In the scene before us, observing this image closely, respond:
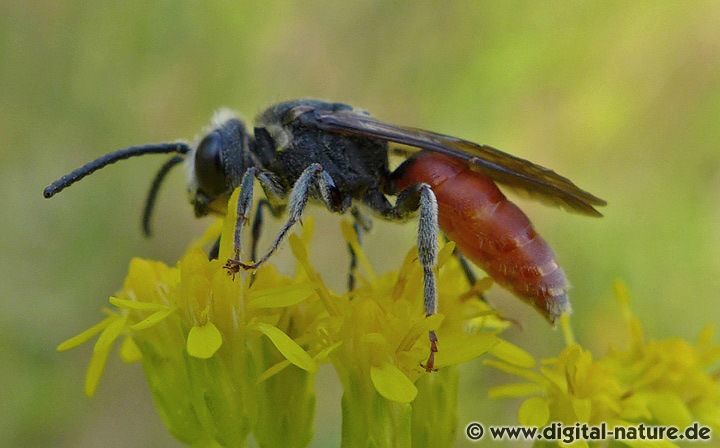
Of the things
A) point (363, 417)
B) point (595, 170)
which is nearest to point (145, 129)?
point (595, 170)

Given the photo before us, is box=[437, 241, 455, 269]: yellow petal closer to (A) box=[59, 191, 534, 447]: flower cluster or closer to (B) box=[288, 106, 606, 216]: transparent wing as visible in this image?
(A) box=[59, 191, 534, 447]: flower cluster

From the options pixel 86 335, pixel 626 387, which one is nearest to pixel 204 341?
pixel 86 335

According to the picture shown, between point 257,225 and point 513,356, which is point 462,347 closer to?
point 513,356

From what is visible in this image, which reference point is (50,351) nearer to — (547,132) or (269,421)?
(269,421)

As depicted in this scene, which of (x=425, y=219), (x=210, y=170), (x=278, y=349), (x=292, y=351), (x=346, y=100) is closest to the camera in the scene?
(x=292, y=351)

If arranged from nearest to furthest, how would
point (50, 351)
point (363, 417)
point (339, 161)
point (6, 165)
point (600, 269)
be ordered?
point (363, 417)
point (339, 161)
point (50, 351)
point (6, 165)
point (600, 269)

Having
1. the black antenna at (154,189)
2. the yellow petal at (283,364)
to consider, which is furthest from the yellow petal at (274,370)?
the black antenna at (154,189)
